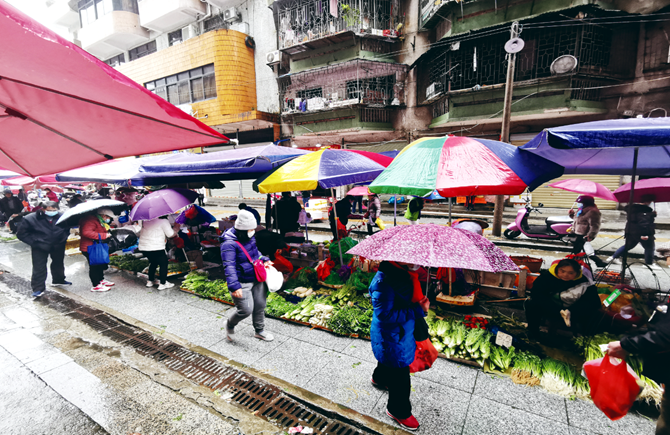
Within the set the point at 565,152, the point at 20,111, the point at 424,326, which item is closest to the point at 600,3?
the point at 565,152

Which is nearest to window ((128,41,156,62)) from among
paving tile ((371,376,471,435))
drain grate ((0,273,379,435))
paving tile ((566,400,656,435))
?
drain grate ((0,273,379,435))

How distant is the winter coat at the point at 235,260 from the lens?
4.05 meters

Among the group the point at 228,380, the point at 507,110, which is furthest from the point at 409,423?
the point at 507,110

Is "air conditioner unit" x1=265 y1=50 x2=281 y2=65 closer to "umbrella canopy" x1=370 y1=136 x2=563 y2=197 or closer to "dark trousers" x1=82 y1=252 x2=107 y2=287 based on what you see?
"dark trousers" x1=82 y1=252 x2=107 y2=287

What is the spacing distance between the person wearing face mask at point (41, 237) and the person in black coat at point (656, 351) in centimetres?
963

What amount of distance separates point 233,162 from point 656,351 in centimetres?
621

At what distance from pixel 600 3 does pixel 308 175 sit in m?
16.4

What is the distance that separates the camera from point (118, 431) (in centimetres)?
297

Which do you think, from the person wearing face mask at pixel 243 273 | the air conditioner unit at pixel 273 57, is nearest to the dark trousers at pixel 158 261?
the person wearing face mask at pixel 243 273

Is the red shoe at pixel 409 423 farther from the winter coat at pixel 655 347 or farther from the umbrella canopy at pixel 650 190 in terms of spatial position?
the umbrella canopy at pixel 650 190

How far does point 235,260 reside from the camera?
4.18 meters

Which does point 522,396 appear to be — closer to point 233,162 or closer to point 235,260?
point 235,260

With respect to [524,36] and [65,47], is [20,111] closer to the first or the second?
[65,47]

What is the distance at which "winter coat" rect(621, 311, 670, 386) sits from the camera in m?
2.09
